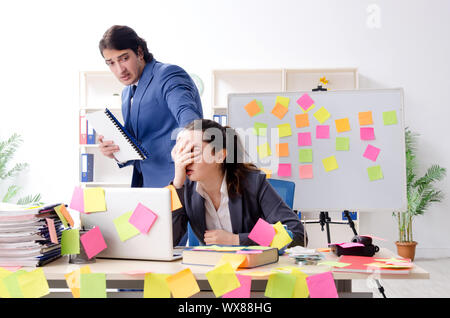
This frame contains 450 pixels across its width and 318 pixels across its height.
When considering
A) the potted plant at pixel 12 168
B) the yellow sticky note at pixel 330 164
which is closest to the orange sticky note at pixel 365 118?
the yellow sticky note at pixel 330 164

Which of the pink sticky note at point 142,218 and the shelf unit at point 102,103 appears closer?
the pink sticky note at point 142,218

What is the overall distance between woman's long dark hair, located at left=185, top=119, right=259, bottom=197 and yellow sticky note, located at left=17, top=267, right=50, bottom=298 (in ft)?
2.40

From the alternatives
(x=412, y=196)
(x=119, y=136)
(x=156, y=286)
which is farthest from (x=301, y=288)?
(x=412, y=196)

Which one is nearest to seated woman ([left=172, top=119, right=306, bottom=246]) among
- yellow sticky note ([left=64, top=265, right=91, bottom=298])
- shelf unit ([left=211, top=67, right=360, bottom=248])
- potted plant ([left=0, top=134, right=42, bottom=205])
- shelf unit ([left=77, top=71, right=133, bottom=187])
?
yellow sticky note ([left=64, top=265, right=91, bottom=298])

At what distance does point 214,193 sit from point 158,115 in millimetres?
566

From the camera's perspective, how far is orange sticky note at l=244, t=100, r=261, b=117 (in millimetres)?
2852

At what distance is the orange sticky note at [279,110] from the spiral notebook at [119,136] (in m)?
0.99

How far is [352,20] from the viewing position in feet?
15.4

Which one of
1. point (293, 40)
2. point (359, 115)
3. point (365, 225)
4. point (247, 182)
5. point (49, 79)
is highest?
point (293, 40)

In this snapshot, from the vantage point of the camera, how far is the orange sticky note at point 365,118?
9.00 feet

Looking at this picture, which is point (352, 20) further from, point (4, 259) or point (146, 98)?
point (4, 259)

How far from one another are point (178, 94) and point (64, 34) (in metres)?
3.19

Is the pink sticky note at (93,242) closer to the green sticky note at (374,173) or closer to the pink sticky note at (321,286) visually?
the pink sticky note at (321,286)
